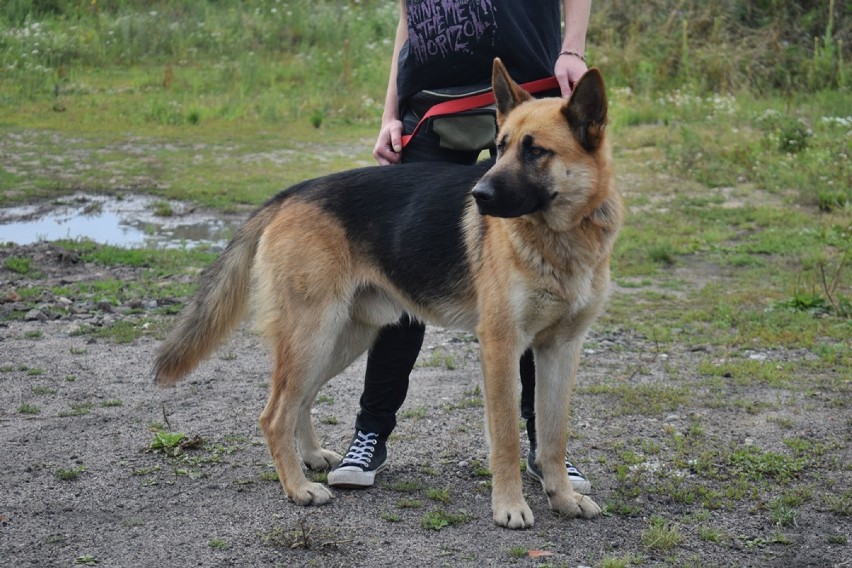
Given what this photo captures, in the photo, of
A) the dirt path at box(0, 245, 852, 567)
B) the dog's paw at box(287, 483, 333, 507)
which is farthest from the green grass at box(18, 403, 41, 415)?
the dog's paw at box(287, 483, 333, 507)

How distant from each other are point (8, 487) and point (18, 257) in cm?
388

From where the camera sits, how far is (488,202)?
345 centimetres

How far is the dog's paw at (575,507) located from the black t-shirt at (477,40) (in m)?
1.68

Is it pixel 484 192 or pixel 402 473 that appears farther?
pixel 402 473

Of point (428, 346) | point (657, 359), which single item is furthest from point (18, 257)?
point (657, 359)

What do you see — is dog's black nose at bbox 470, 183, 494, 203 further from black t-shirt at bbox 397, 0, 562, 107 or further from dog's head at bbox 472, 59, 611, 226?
black t-shirt at bbox 397, 0, 562, 107

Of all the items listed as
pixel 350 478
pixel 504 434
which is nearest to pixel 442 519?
pixel 504 434

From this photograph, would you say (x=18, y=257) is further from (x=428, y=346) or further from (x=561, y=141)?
(x=561, y=141)

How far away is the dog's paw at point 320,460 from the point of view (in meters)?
4.25

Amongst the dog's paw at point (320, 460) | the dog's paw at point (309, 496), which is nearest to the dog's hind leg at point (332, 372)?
the dog's paw at point (320, 460)

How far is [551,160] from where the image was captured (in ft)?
11.7

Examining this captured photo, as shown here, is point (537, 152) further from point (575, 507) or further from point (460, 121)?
point (575, 507)

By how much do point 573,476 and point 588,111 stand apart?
147cm

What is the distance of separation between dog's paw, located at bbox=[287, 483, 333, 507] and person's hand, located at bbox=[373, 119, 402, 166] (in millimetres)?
1397
